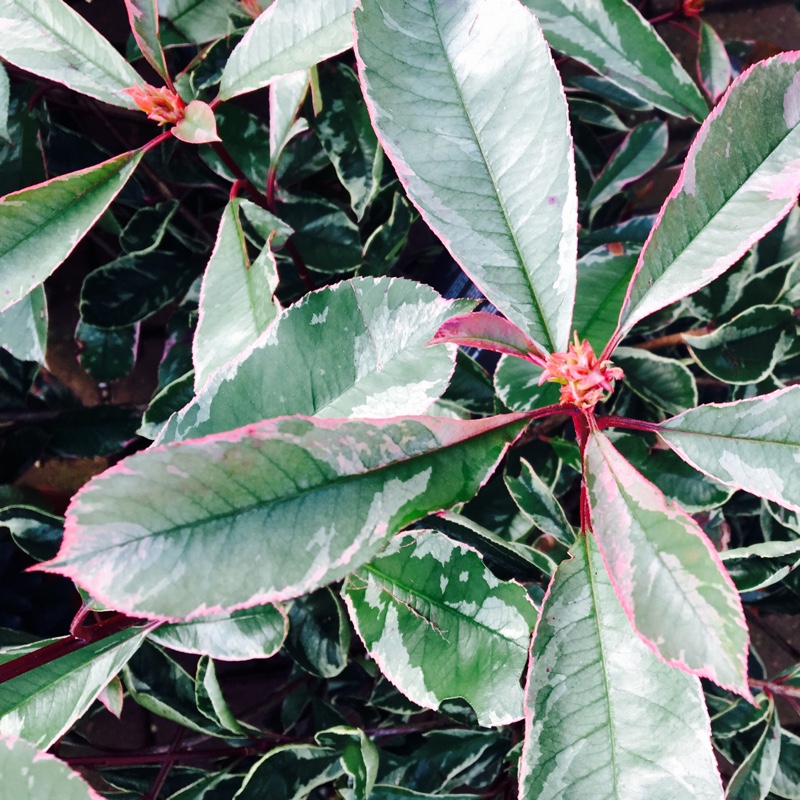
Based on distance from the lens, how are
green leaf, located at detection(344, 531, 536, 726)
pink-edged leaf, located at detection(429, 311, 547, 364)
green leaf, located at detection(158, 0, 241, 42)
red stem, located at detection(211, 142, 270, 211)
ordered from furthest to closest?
1. green leaf, located at detection(158, 0, 241, 42)
2. red stem, located at detection(211, 142, 270, 211)
3. green leaf, located at detection(344, 531, 536, 726)
4. pink-edged leaf, located at detection(429, 311, 547, 364)

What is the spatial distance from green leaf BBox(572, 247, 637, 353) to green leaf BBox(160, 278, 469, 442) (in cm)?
25

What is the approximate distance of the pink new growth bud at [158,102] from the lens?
593mm

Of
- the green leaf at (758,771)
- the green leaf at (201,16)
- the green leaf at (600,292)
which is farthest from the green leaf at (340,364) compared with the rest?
the green leaf at (758,771)

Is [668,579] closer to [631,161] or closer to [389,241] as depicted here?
[389,241]

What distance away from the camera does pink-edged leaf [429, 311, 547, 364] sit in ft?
1.47

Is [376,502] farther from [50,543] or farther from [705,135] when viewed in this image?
[50,543]

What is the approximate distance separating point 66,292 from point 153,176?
355mm

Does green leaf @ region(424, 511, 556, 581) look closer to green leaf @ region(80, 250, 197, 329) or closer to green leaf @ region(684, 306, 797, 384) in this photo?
green leaf @ region(684, 306, 797, 384)

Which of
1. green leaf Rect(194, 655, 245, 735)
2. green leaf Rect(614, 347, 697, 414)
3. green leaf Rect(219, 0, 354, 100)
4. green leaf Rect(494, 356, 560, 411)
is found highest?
green leaf Rect(219, 0, 354, 100)

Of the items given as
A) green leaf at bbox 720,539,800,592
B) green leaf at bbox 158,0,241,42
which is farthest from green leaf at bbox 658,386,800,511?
green leaf at bbox 158,0,241,42

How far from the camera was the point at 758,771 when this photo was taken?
76cm

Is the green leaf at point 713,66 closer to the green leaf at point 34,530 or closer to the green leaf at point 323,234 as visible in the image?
the green leaf at point 323,234

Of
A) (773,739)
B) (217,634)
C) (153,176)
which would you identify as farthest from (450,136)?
(773,739)

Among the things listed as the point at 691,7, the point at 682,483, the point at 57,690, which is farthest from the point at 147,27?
the point at 691,7
